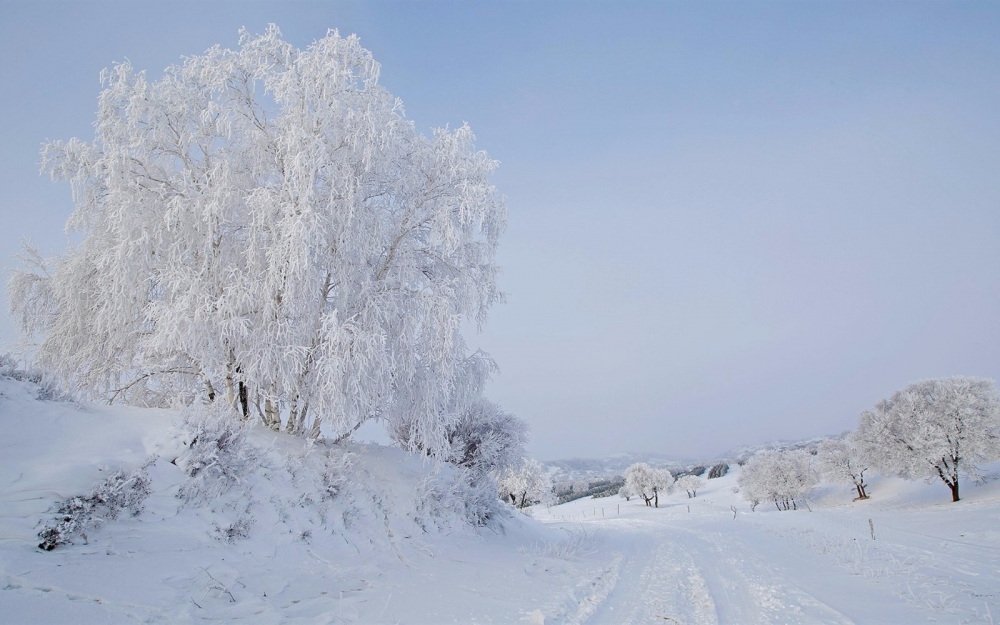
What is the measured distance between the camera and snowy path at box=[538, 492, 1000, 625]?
6.00 metres

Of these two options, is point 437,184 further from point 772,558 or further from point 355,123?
point 772,558

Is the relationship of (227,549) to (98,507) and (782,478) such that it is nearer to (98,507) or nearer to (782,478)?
(98,507)

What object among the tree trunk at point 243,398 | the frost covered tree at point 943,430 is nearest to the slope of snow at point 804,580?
the tree trunk at point 243,398

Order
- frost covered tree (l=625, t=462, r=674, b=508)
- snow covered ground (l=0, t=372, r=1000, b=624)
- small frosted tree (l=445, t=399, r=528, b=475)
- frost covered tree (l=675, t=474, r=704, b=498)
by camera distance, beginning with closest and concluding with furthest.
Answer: snow covered ground (l=0, t=372, r=1000, b=624) → small frosted tree (l=445, t=399, r=528, b=475) → frost covered tree (l=625, t=462, r=674, b=508) → frost covered tree (l=675, t=474, r=704, b=498)

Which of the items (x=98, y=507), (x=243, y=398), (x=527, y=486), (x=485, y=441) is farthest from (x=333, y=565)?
(x=527, y=486)

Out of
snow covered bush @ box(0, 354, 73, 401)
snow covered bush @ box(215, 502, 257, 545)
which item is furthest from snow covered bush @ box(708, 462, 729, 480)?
snow covered bush @ box(0, 354, 73, 401)

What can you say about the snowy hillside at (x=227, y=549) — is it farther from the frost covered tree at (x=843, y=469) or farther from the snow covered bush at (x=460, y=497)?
the frost covered tree at (x=843, y=469)

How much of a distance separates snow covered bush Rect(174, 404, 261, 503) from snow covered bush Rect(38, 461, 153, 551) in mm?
624

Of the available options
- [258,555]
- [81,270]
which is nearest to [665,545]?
A: [258,555]

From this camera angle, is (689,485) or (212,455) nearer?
(212,455)

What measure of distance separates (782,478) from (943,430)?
76.0ft

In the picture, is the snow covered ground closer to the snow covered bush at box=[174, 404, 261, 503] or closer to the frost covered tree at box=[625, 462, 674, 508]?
the snow covered bush at box=[174, 404, 261, 503]

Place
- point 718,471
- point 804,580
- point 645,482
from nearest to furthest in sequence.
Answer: point 804,580, point 645,482, point 718,471

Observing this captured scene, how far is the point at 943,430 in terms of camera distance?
3166cm
